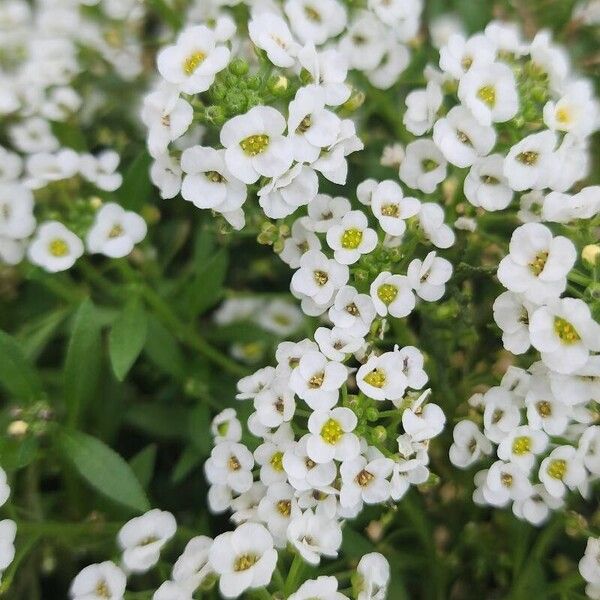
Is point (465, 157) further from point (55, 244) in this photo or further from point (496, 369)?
point (55, 244)

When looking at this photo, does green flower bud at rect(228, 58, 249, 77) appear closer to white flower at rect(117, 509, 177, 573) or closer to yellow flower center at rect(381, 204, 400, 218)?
yellow flower center at rect(381, 204, 400, 218)

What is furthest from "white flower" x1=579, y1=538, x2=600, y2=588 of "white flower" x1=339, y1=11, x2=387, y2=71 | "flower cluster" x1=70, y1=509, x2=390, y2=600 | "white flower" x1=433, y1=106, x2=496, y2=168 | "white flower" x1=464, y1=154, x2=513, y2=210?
"white flower" x1=339, y1=11, x2=387, y2=71

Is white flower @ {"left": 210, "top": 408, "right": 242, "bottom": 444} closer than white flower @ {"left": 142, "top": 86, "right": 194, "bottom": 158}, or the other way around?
white flower @ {"left": 142, "top": 86, "right": 194, "bottom": 158}

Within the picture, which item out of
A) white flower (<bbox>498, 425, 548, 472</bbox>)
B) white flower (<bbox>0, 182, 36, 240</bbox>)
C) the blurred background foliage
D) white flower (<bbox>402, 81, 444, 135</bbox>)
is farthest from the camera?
white flower (<bbox>0, 182, 36, 240</bbox>)

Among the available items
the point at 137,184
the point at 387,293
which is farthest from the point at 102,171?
the point at 387,293

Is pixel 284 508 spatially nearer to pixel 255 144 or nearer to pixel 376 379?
pixel 376 379

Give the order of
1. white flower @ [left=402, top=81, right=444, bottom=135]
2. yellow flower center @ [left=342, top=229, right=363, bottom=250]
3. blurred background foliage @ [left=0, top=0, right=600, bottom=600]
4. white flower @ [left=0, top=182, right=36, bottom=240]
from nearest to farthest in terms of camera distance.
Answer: yellow flower center @ [left=342, top=229, right=363, bottom=250], white flower @ [left=402, top=81, right=444, bottom=135], blurred background foliage @ [left=0, top=0, right=600, bottom=600], white flower @ [left=0, top=182, right=36, bottom=240]

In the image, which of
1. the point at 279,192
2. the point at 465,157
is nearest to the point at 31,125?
the point at 279,192
